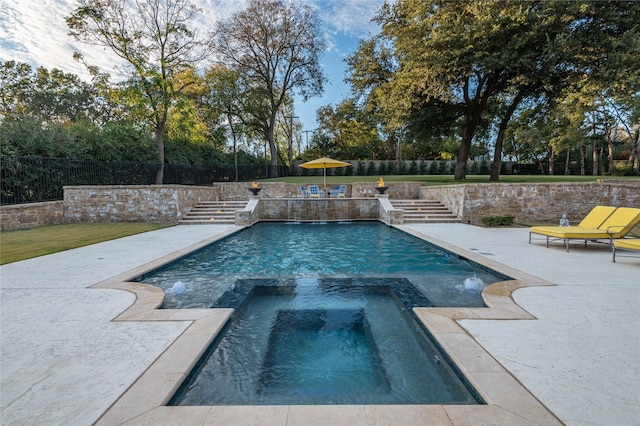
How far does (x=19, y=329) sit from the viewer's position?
2.91m

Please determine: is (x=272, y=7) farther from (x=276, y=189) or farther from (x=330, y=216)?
(x=330, y=216)

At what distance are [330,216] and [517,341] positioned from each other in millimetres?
10762

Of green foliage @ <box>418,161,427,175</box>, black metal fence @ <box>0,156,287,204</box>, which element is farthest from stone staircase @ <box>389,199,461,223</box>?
green foliage @ <box>418,161,427,175</box>

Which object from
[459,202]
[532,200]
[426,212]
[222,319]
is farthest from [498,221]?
[222,319]

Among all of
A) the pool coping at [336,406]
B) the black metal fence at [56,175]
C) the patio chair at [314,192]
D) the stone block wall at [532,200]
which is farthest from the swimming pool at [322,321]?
the patio chair at [314,192]

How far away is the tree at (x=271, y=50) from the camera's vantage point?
23.5 metres

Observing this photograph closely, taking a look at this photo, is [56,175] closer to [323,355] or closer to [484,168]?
[323,355]

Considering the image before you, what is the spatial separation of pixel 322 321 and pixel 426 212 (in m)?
9.76

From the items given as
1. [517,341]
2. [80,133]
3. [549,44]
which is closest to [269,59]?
[80,133]

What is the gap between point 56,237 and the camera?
316 inches

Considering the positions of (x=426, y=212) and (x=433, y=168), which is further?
(x=433, y=168)

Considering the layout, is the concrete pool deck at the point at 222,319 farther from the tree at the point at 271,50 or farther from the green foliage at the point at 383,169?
the green foliage at the point at 383,169

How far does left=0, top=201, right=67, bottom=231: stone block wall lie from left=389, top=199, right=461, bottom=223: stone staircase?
12723 millimetres

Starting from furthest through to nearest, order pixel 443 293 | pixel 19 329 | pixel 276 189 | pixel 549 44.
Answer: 1. pixel 276 189
2. pixel 549 44
3. pixel 443 293
4. pixel 19 329
